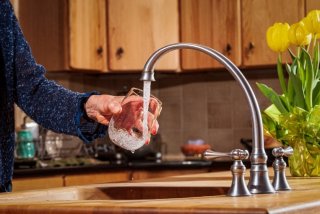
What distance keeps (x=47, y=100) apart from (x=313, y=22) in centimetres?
83

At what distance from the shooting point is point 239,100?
16.4 ft

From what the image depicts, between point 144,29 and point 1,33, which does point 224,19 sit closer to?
point 144,29

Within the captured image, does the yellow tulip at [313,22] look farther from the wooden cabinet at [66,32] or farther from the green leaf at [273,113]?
the wooden cabinet at [66,32]

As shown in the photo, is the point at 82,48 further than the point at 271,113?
Yes

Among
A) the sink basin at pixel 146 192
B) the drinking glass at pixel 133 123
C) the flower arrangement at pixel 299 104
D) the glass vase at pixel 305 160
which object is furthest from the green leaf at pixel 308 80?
the drinking glass at pixel 133 123

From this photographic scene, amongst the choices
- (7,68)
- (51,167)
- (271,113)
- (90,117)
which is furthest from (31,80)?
(51,167)

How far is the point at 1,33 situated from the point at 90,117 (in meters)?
0.37

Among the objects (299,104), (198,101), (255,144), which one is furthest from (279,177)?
(198,101)

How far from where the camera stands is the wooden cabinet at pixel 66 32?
14.3 ft

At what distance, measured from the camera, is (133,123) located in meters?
1.67

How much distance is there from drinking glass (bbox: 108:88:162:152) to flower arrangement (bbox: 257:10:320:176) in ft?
2.40

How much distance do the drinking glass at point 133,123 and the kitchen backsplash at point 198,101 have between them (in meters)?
3.19

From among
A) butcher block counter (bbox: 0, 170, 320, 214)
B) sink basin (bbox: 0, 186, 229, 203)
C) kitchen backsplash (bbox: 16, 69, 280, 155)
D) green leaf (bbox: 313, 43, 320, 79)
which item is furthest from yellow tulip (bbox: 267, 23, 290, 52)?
kitchen backsplash (bbox: 16, 69, 280, 155)

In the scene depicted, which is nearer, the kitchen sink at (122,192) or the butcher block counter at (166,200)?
the butcher block counter at (166,200)
